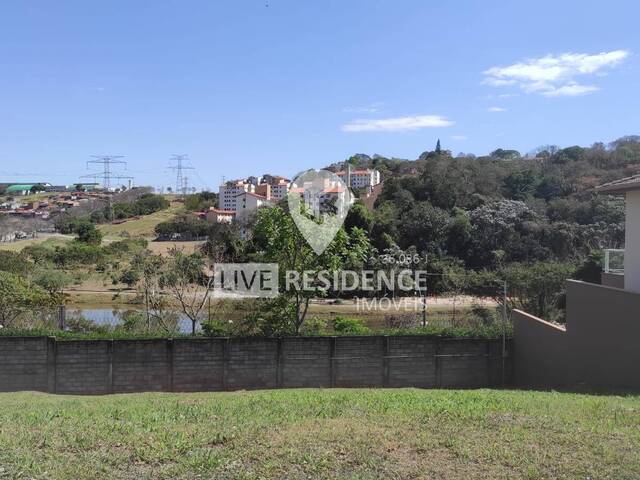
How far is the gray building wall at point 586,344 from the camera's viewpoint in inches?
358

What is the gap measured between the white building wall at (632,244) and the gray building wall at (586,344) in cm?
55

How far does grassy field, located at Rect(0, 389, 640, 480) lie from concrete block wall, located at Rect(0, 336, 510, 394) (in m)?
5.78

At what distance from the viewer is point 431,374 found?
12328mm

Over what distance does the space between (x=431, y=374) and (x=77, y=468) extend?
9464 millimetres

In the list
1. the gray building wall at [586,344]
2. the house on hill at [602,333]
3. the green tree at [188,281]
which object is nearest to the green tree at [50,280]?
the green tree at [188,281]

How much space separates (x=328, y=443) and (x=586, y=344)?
7462 millimetres

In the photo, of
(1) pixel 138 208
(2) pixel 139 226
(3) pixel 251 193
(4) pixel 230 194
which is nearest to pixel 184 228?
(2) pixel 139 226

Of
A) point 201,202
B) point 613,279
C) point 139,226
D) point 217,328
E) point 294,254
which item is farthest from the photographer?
point 201,202

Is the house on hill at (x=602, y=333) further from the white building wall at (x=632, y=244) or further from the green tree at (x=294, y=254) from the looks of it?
the green tree at (x=294, y=254)

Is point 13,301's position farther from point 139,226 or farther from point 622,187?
point 139,226

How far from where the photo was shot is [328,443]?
14.6 ft

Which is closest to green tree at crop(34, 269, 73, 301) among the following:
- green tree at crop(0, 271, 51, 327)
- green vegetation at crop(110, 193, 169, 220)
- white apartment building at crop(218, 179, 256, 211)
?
green tree at crop(0, 271, 51, 327)

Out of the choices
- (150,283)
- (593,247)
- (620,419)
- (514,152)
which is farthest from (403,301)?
(514,152)

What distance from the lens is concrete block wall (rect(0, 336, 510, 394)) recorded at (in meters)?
11.3
